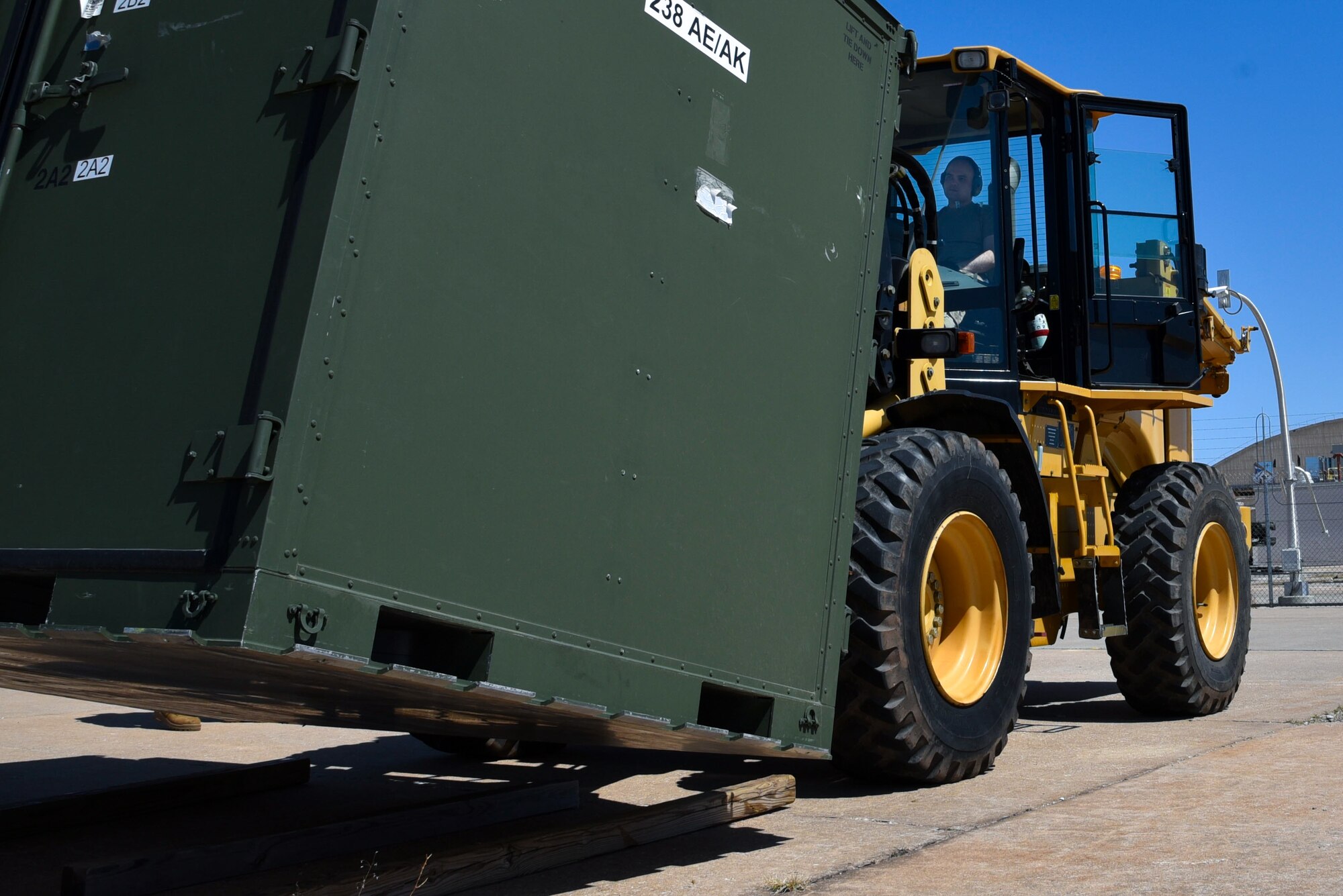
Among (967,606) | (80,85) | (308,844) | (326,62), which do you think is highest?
(80,85)

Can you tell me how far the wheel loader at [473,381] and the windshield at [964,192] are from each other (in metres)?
1.61

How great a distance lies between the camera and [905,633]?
519 cm

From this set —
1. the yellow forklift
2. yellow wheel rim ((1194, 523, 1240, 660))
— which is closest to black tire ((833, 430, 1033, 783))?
the yellow forklift

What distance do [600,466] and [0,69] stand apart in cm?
218

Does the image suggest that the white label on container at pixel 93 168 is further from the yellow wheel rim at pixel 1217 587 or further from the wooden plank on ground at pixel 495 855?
the yellow wheel rim at pixel 1217 587

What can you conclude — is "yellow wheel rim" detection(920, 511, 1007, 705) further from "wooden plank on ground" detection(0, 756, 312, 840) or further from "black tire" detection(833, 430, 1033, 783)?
"wooden plank on ground" detection(0, 756, 312, 840)

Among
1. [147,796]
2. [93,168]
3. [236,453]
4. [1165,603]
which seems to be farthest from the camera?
[1165,603]

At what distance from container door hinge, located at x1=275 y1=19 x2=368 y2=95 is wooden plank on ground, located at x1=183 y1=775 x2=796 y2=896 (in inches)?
85.2

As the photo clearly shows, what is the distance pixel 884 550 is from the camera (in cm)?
512

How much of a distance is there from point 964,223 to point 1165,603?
253 centimetres

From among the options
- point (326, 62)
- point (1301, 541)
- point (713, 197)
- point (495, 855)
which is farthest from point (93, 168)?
point (1301, 541)

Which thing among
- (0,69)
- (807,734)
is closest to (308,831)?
(807,734)

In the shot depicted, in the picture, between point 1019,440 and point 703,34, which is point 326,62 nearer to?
point 703,34

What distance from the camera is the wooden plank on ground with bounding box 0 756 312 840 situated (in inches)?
192
